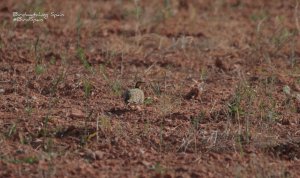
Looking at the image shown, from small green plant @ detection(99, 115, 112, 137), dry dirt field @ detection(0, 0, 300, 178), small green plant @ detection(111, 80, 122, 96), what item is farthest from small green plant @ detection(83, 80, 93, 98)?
small green plant @ detection(99, 115, 112, 137)

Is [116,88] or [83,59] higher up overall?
[83,59]

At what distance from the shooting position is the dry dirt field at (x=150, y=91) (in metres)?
3.39

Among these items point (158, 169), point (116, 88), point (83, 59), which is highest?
point (83, 59)

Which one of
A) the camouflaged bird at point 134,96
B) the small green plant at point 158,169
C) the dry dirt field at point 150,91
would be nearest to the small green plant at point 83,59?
the dry dirt field at point 150,91

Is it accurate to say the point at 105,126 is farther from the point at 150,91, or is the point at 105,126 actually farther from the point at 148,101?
the point at 150,91

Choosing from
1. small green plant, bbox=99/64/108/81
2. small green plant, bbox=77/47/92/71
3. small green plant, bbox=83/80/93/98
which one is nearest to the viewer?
small green plant, bbox=83/80/93/98

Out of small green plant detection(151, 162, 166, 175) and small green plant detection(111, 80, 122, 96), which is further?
small green plant detection(111, 80, 122, 96)

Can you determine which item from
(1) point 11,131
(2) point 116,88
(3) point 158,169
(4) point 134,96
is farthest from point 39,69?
(3) point 158,169

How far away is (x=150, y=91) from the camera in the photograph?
4.37 meters

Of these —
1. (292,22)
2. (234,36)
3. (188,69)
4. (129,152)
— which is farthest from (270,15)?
(129,152)

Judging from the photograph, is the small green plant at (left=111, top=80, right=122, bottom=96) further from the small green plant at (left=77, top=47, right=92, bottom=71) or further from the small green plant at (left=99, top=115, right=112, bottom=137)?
the small green plant at (left=99, top=115, right=112, bottom=137)

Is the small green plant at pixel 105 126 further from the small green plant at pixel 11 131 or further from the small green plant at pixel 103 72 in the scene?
the small green plant at pixel 103 72

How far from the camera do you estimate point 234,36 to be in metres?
5.76

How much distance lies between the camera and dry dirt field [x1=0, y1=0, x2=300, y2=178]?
3395 mm
